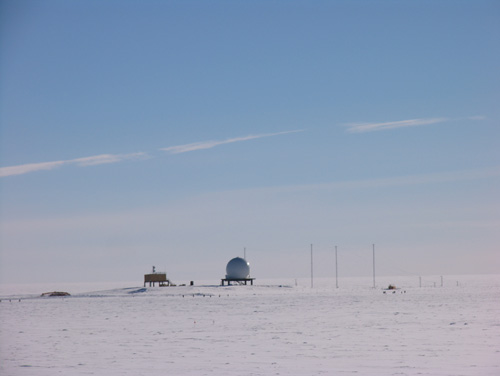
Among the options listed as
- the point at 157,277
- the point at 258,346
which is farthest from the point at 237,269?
the point at 258,346

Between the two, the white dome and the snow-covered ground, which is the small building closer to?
the white dome

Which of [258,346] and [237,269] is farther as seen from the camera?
[237,269]

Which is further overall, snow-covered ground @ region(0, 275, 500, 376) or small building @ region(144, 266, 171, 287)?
small building @ region(144, 266, 171, 287)

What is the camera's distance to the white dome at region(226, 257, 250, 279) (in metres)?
126

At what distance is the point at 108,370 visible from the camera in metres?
20.8

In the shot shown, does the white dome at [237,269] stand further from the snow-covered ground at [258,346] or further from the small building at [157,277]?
the snow-covered ground at [258,346]

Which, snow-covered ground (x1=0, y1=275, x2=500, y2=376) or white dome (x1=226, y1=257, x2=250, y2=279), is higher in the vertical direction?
white dome (x1=226, y1=257, x2=250, y2=279)

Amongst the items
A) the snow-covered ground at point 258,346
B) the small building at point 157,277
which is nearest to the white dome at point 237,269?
the small building at point 157,277

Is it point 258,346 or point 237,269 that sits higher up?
point 237,269

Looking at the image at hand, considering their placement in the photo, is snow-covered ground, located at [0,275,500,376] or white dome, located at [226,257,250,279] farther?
white dome, located at [226,257,250,279]

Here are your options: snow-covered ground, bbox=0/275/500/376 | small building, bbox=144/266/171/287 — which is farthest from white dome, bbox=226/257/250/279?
snow-covered ground, bbox=0/275/500/376

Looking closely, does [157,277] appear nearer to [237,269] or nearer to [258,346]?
[237,269]

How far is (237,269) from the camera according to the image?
126 m

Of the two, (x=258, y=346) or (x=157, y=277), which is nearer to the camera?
(x=258, y=346)
